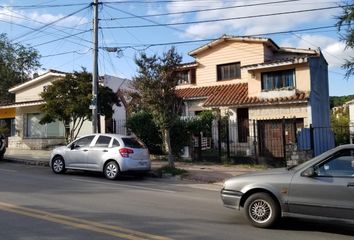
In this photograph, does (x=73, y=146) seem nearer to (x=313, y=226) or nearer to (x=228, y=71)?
(x=313, y=226)

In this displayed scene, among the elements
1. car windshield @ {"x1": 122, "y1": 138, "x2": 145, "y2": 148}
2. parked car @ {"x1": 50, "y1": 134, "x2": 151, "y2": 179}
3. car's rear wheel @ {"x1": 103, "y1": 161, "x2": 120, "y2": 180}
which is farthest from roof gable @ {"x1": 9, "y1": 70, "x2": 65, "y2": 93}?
car's rear wheel @ {"x1": 103, "y1": 161, "x2": 120, "y2": 180}

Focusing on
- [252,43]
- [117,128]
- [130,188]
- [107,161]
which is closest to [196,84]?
[252,43]

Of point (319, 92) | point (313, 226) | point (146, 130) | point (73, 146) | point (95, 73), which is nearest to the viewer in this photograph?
point (313, 226)

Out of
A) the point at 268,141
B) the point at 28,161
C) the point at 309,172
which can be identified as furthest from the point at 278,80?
the point at 309,172

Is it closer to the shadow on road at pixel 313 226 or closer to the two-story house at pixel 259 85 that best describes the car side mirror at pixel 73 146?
the two-story house at pixel 259 85

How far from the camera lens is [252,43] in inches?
1190

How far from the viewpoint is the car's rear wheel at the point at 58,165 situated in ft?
57.1

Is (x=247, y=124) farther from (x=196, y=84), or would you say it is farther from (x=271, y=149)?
(x=196, y=84)

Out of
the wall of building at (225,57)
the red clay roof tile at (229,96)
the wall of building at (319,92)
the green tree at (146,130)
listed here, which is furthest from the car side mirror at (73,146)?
the wall of building at (225,57)

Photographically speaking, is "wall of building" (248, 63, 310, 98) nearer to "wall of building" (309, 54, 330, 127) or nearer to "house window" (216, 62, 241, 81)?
"wall of building" (309, 54, 330, 127)

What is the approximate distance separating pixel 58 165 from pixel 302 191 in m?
11.7

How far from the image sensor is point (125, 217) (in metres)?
8.69

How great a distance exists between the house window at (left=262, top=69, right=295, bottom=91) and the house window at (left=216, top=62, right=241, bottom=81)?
11.2 ft

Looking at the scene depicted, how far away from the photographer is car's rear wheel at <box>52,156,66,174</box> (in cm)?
1739
